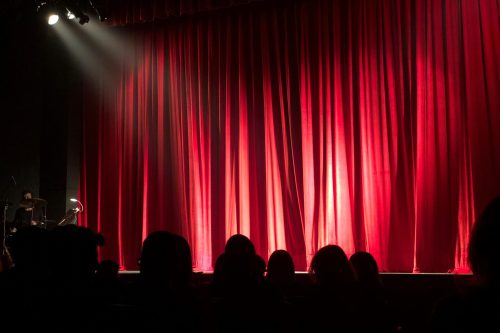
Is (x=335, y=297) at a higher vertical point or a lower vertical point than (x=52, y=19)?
lower

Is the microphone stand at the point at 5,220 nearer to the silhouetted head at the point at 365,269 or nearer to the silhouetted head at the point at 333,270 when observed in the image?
the silhouetted head at the point at 365,269

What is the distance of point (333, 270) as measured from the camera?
8.38 feet

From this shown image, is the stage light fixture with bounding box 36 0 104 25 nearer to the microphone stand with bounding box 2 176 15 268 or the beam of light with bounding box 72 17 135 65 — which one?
the beam of light with bounding box 72 17 135 65

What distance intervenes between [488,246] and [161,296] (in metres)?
1.24

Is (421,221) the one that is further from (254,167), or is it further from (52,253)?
(52,253)

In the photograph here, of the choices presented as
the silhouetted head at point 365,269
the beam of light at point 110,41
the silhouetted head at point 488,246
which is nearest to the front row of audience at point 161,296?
the silhouetted head at point 488,246

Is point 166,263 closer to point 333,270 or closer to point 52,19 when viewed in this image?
point 333,270

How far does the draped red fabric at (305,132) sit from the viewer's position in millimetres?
6035

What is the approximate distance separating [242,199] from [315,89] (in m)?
1.90

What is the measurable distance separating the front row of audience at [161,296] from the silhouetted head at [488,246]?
13cm

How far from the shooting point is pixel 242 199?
23.3 ft

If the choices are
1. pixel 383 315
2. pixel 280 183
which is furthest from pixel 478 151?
pixel 383 315

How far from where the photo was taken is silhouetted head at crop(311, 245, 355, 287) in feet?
8.35

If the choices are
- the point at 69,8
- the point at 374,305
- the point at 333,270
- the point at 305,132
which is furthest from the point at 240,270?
the point at 69,8
